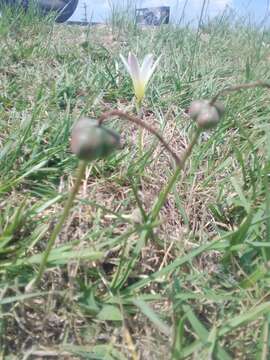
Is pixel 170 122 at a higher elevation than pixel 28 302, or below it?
higher

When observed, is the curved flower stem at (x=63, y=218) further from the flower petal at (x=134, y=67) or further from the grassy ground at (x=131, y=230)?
the flower petal at (x=134, y=67)

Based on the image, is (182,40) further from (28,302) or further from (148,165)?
(28,302)

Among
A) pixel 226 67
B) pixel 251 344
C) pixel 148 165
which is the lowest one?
pixel 251 344

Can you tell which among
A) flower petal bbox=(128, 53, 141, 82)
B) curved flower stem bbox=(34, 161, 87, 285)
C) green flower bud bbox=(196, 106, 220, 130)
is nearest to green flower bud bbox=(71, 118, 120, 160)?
curved flower stem bbox=(34, 161, 87, 285)

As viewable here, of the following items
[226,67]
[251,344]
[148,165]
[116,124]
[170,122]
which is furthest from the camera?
[226,67]

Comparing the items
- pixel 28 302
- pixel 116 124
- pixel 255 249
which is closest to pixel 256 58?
pixel 116 124

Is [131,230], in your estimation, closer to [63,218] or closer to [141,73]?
[63,218]
